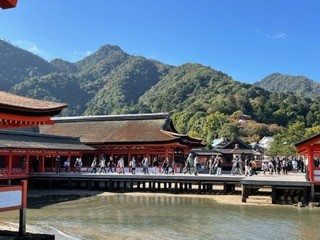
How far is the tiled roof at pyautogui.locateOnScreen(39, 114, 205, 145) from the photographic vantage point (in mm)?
37125

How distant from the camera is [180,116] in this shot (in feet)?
356

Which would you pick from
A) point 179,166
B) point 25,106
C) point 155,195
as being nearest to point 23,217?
point 25,106

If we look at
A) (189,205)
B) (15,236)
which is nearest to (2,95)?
(15,236)

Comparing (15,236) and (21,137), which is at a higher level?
(21,137)

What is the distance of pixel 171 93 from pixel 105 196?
106373 millimetres

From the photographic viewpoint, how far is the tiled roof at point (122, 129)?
37.1 m

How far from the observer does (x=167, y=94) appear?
436ft

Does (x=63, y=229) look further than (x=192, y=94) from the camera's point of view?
No

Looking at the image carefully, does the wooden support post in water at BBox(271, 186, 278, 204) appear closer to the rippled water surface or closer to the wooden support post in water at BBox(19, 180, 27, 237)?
the rippled water surface

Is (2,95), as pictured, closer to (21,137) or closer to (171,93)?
(21,137)

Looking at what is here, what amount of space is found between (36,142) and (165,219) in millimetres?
18832

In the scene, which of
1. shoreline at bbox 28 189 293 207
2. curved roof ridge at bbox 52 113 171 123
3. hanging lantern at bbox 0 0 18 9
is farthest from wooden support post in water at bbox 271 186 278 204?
hanging lantern at bbox 0 0 18 9

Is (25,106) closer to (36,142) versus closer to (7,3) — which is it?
(7,3)

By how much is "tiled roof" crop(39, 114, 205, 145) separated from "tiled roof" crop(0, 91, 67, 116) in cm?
2366
